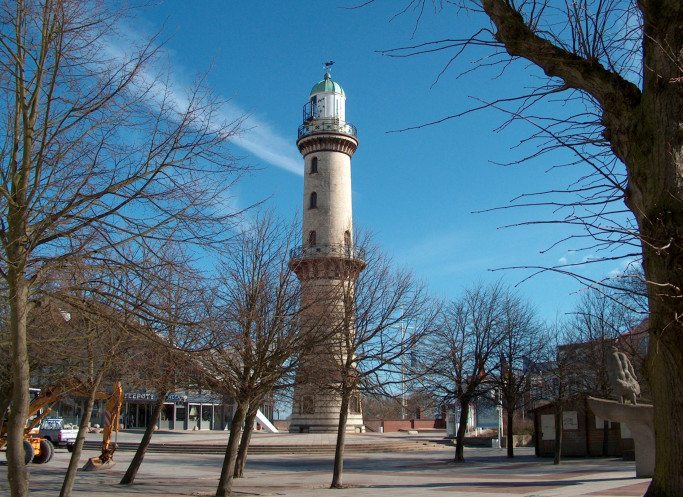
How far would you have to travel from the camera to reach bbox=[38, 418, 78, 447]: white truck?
37.1 metres

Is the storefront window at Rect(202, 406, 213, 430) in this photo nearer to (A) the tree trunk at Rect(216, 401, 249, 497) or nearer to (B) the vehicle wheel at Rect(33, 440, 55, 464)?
(B) the vehicle wheel at Rect(33, 440, 55, 464)

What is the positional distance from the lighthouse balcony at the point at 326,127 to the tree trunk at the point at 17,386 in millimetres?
37684

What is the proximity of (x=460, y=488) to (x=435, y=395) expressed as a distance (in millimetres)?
12250

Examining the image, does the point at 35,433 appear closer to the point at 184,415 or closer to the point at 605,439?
the point at 605,439

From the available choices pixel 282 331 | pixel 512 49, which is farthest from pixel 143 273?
Answer: pixel 282 331

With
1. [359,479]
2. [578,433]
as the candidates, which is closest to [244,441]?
[359,479]

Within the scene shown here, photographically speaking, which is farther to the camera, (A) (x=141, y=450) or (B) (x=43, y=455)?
(B) (x=43, y=455)

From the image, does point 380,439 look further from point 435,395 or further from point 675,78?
point 675,78

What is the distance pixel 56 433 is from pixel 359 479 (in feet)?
76.4

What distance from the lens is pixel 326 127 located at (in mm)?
43969

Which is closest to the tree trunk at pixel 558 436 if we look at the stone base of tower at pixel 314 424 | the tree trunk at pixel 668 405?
the stone base of tower at pixel 314 424

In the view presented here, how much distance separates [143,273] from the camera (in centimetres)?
820

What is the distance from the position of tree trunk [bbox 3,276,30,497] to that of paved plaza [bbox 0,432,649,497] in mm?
10397

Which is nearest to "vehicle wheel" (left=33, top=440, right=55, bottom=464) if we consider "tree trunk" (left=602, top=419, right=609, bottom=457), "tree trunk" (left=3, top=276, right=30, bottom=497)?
"tree trunk" (left=3, top=276, right=30, bottom=497)
